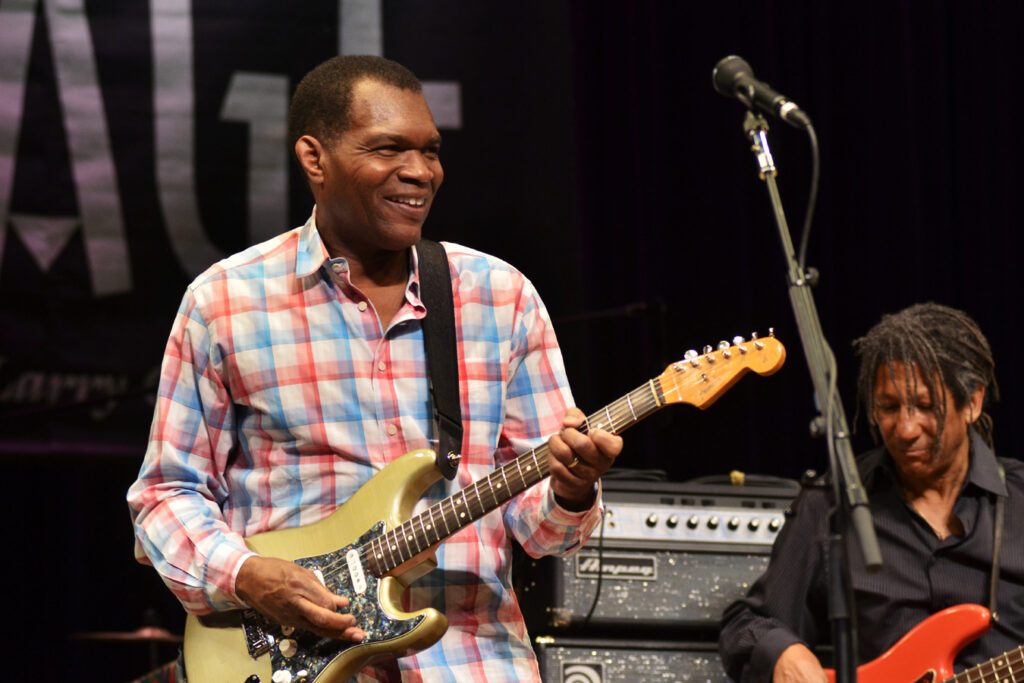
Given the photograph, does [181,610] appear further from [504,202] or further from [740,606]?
[740,606]

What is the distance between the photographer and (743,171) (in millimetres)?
5410

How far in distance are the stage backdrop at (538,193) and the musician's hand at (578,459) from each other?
1.92 m

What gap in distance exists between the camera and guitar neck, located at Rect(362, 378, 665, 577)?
99.7 inches

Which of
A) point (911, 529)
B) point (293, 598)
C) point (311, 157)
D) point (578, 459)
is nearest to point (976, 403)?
point (911, 529)

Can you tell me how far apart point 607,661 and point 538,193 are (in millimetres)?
2178

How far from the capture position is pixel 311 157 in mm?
2869

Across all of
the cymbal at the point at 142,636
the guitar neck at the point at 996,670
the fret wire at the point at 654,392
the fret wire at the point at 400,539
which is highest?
the fret wire at the point at 654,392

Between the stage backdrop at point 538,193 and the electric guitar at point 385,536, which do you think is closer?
the electric guitar at point 385,536

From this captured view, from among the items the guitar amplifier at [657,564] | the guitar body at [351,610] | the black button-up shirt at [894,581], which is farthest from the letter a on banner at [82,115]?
the black button-up shirt at [894,581]

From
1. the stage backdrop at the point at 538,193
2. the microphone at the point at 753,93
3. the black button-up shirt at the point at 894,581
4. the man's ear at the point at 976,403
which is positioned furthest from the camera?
the stage backdrop at the point at 538,193

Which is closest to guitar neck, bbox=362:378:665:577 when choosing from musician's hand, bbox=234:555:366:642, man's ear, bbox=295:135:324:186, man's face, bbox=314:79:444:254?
musician's hand, bbox=234:555:366:642

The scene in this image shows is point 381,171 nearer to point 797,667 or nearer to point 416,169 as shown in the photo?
point 416,169

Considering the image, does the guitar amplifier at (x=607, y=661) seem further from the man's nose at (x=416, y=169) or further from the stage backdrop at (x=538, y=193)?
the man's nose at (x=416, y=169)

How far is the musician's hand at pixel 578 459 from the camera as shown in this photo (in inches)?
95.4
